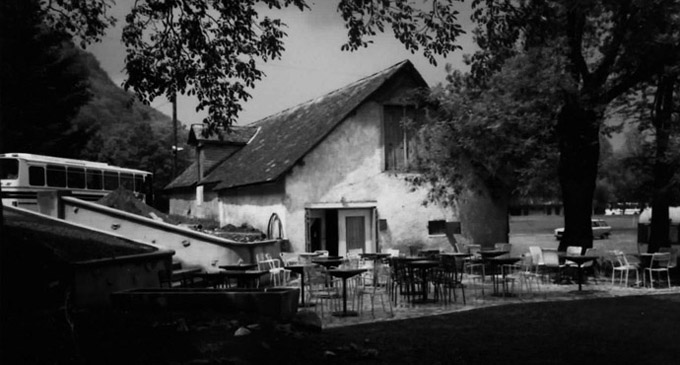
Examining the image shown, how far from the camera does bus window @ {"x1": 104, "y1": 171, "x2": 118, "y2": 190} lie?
2569cm

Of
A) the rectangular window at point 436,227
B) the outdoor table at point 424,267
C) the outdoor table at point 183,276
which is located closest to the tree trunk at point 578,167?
the rectangular window at point 436,227

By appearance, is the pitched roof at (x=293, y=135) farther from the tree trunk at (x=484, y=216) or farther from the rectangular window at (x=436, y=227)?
the rectangular window at (x=436, y=227)

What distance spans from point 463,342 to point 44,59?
88.8 ft

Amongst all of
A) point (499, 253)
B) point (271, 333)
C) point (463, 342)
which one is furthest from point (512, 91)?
point (271, 333)

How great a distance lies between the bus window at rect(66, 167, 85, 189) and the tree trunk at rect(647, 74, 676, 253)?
2004 centimetres

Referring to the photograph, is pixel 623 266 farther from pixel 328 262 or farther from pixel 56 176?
pixel 56 176

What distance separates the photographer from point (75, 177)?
2356cm

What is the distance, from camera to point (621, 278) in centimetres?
1680

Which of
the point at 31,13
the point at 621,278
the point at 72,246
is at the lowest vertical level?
the point at 621,278

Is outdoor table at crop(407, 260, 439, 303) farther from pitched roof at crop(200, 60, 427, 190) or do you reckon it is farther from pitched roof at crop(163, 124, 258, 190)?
pitched roof at crop(163, 124, 258, 190)

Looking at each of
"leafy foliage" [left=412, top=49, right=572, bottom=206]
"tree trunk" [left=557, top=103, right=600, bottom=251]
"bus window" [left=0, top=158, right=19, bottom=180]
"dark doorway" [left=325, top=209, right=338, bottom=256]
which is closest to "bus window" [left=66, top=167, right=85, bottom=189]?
"bus window" [left=0, top=158, right=19, bottom=180]

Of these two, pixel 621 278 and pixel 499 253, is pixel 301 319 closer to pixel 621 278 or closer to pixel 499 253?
pixel 499 253

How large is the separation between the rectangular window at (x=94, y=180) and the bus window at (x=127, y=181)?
173 cm

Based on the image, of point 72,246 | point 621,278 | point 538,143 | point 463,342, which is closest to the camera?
point 463,342
